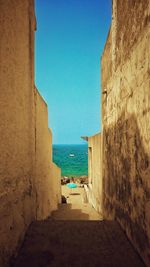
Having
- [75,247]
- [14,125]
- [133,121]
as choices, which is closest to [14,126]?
[14,125]

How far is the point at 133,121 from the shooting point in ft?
9.50

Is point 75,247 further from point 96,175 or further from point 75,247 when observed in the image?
point 96,175

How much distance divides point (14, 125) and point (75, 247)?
1.85 meters

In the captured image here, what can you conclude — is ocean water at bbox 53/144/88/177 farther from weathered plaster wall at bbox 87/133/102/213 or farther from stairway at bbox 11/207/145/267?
stairway at bbox 11/207/145/267

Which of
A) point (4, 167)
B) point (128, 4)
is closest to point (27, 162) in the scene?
point (4, 167)

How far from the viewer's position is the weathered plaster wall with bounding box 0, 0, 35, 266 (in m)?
2.19

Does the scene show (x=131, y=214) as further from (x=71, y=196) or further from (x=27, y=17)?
(x=71, y=196)

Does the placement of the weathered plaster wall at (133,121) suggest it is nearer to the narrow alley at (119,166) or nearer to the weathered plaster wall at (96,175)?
the narrow alley at (119,166)

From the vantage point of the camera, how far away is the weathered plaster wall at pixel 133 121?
2414 mm

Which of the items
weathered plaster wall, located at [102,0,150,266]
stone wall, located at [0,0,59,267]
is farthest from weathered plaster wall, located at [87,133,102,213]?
stone wall, located at [0,0,59,267]

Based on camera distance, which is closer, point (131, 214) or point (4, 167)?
point (4, 167)

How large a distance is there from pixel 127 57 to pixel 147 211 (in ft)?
7.25

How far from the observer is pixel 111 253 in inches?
107

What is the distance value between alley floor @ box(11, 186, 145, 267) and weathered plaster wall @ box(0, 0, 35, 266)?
24 cm
